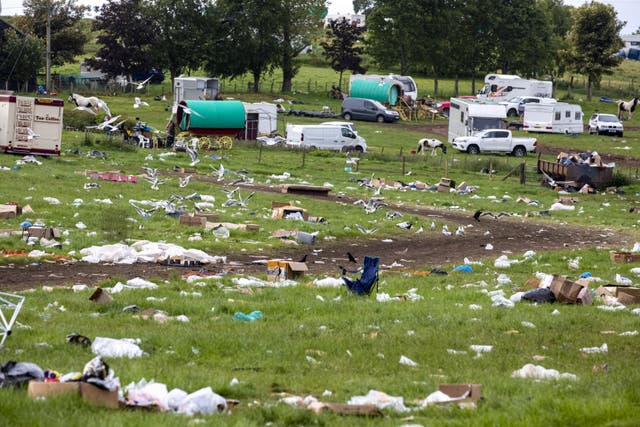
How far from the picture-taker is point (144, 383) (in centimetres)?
845

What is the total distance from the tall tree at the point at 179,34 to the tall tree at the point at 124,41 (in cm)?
69

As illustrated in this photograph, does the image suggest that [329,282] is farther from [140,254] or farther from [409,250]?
[409,250]

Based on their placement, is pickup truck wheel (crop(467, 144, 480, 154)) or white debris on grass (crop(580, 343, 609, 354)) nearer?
white debris on grass (crop(580, 343, 609, 354))

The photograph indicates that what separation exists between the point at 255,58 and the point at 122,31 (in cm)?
1121

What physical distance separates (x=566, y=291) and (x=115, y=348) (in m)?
7.54

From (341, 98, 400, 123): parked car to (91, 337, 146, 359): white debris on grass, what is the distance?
59984 millimetres

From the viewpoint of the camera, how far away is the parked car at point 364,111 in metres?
70.0

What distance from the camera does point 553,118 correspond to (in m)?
66.3

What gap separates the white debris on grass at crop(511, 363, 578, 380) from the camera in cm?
978

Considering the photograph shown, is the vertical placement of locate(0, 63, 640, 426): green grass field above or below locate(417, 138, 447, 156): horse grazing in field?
below

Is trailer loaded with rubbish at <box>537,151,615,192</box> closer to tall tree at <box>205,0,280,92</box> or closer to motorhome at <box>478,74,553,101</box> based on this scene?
motorhome at <box>478,74,553,101</box>

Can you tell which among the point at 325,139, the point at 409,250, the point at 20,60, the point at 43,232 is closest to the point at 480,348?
the point at 43,232

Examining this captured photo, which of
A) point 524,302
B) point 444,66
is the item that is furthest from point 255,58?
point 524,302

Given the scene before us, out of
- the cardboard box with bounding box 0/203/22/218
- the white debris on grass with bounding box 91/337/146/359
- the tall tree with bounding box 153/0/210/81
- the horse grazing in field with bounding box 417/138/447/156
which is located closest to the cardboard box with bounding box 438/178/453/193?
the horse grazing in field with bounding box 417/138/447/156
